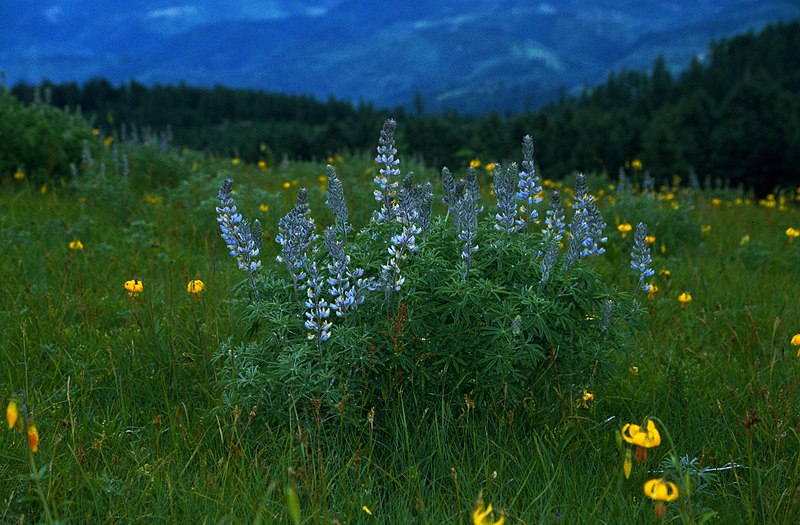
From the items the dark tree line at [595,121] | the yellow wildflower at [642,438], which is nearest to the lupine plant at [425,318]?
the yellow wildflower at [642,438]

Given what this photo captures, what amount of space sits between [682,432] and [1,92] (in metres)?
9.83

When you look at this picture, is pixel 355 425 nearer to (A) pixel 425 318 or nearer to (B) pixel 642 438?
(A) pixel 425 318

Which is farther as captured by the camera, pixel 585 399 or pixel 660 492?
pixel 585 399

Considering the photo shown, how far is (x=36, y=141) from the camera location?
29.7ft

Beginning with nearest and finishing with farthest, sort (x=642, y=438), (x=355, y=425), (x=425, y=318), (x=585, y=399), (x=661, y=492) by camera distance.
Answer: (x=661, y=492) < (x=642, y=438) < (x=355, y=425) < (x=425, y=318) < (x=585, y=399)

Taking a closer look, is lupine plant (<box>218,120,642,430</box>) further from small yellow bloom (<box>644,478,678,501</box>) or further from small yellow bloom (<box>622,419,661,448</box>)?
small yellow bloom (<box>644,478,678,501</box>)

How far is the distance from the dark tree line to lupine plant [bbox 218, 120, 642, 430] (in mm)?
7679

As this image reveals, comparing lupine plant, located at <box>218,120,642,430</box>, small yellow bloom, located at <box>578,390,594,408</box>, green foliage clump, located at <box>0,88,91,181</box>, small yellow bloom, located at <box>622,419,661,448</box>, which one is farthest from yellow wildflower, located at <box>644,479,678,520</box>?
green foliage clump, located at <box>0,88,91,181</box>

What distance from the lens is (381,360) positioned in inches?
118

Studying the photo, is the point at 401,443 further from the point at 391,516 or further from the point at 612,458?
the point at 612,458

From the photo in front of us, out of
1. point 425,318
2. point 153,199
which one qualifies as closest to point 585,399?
point 425,318

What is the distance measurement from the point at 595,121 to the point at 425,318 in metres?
65.9

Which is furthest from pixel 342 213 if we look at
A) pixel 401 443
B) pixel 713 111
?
pixel 713 111

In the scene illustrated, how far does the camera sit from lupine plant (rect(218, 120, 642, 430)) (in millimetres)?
2898
